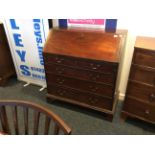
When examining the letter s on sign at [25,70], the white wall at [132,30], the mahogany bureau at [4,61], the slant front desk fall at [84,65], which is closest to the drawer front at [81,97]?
the slant front desk fall at [84,65]

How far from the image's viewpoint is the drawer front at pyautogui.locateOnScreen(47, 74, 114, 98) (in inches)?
64.8

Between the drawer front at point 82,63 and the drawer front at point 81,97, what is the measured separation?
13.7 inches

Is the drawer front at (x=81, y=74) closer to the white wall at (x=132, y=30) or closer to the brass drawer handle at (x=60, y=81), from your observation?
the brass drawer handle at (x=60, y=81)

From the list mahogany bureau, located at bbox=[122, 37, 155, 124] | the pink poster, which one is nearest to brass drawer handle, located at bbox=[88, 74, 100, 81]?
mahogany bureau, located at bbox=[122, 37, 155, 124]

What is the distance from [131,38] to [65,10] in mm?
1533

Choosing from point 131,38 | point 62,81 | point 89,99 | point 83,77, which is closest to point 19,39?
point 62,81

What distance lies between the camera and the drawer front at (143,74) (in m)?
1.41

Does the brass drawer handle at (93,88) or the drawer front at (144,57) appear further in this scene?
the brass drawer handle at (93,88)

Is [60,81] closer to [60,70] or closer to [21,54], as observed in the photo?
[60,70]

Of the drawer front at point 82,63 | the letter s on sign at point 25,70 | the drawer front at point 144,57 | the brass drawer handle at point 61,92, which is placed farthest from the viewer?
the letter s on sign at point 25,70

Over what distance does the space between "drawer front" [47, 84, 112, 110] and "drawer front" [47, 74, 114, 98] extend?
0.06 meters

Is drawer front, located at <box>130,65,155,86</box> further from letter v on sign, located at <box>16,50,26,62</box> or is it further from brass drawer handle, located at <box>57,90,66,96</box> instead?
letter v on sign, located at <box>16,50,26,62</box>

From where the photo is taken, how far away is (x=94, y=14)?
1.15 ft

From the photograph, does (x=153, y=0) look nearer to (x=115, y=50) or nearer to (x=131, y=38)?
(x=115, y=50)
